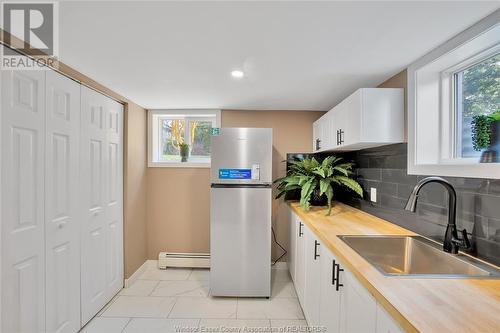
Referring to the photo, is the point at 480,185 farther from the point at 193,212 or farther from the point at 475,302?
the point at 193,212

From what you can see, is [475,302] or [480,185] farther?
[480,185]

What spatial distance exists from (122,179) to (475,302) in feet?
9.65

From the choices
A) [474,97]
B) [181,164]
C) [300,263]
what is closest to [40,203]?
[181,164]

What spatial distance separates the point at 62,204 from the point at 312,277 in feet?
6.47

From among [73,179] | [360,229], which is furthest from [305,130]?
[73,179]

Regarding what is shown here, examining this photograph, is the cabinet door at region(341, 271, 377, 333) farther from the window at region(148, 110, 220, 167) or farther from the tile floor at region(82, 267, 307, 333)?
the window at region(148, 110, 220, 167)

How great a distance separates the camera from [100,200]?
7.75 ft

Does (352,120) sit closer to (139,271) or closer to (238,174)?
(238,174)

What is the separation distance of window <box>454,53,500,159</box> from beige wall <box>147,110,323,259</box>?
1770 mm

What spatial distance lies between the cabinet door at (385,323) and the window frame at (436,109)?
982 mm

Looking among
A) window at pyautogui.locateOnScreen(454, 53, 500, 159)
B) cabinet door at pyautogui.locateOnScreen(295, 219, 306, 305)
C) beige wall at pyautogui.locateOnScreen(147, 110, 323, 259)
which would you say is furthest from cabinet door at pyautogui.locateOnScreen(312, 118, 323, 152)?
window at pyautogui.locateOnScreen(454, 53, 500, 159)

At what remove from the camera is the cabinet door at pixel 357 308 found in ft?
3.44

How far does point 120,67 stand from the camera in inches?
75.6

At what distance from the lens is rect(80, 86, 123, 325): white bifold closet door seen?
2.15 meters
